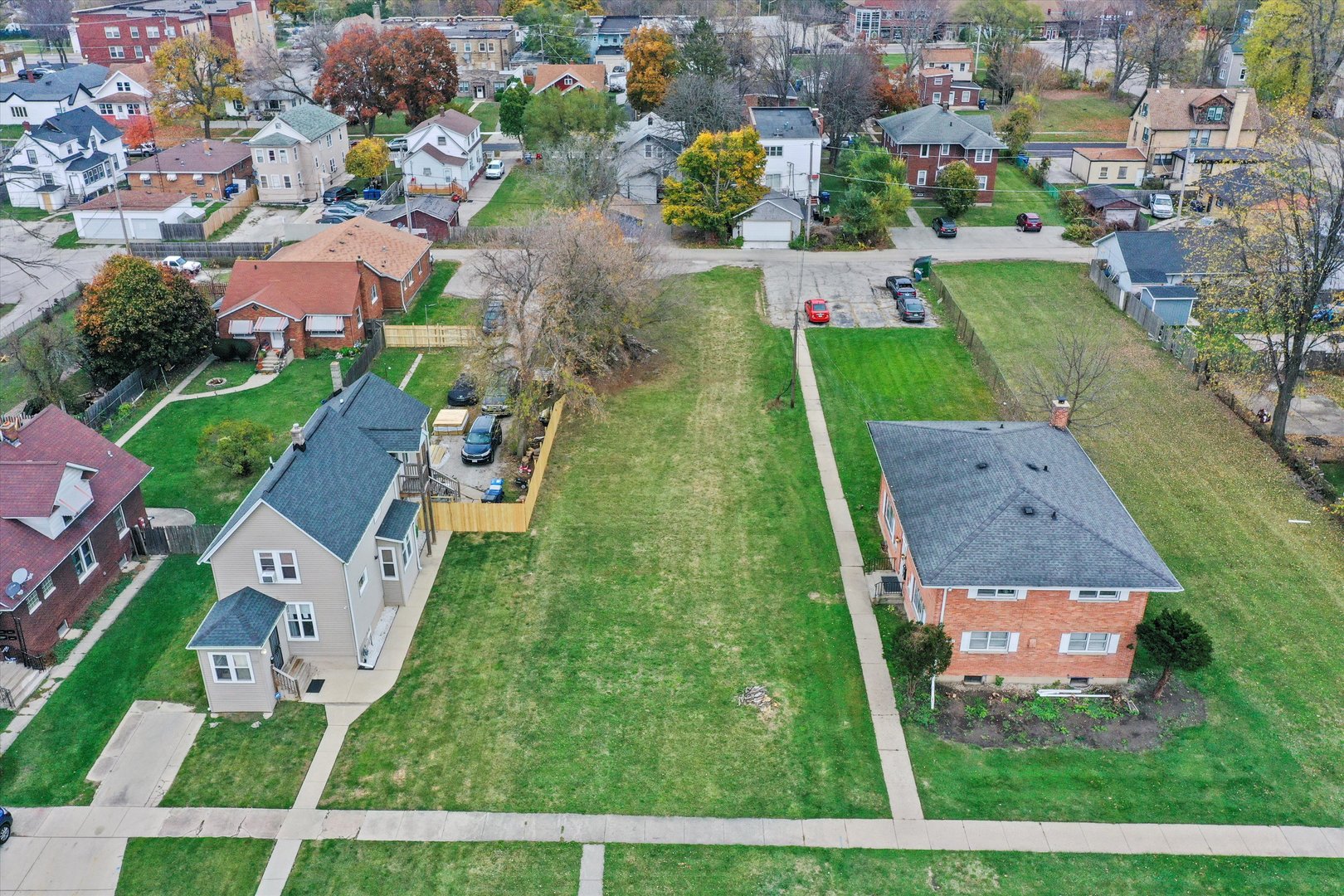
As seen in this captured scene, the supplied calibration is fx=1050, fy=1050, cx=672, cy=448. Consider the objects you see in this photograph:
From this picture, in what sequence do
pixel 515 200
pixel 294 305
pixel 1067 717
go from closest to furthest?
pixel 1067 717, pixel 294 305, pixel 515 200

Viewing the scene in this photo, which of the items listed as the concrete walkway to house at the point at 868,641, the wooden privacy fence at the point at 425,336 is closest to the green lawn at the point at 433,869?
the concrete walkway to house at the point at 868,641

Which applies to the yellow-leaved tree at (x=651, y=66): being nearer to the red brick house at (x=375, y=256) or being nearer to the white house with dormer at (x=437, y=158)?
the white house with dormer at (x=437, y=158)

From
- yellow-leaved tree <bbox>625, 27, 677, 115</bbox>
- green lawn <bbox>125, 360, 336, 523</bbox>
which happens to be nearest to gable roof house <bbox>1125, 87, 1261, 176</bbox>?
yellow-leaved tree <bbox>625, 27, 677, 115</bbox>

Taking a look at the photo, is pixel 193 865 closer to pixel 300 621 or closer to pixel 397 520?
pixel 300 621

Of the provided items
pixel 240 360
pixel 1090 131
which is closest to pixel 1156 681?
pixel 240 360

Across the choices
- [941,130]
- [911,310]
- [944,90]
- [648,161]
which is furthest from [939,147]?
[944,90]

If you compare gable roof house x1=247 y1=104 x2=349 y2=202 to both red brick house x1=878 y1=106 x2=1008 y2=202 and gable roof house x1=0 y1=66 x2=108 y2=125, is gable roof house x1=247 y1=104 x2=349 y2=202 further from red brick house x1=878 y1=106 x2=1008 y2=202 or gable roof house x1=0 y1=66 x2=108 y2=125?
red brick house x1=878 y1=106 x2=1008 y2=202

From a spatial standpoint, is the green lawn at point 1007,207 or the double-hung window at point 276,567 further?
the green lawn at point 1007,207
